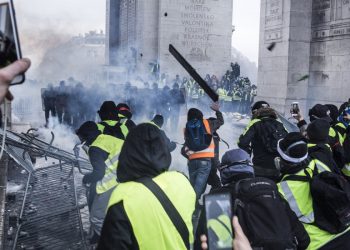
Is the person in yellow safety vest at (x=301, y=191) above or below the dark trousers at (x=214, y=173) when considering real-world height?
above

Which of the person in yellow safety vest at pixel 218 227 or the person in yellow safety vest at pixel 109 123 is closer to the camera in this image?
the person in yellow safety vest at pixel 218 227

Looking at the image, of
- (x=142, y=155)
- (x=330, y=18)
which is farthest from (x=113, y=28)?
(x=142, y=155)

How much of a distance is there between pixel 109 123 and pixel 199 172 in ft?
6.11

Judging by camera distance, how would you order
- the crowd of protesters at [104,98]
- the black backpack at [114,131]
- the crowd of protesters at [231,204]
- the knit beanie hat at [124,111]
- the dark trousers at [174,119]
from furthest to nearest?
the dark trousers at [174,119], the crowd of protesters at [104,98], the knit beanie hat at [124,111], the black backpack at [114,131], the crowd of protesters at [231,204]

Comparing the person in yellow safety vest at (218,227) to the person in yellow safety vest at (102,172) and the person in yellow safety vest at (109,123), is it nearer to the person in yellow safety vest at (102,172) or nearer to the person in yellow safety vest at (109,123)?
the person in yellow safety vest at (102,172)

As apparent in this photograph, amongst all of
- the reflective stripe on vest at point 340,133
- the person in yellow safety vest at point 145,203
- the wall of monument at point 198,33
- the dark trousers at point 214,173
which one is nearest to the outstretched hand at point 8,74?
the person in yellow safety vest at point 145,203

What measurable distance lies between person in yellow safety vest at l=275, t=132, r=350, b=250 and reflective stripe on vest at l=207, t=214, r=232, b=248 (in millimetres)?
1497

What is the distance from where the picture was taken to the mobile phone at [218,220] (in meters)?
1.77

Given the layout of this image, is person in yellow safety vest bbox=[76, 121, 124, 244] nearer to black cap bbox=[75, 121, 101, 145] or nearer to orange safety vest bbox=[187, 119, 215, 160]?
black cap bbox=[75, 121, 101, 145]

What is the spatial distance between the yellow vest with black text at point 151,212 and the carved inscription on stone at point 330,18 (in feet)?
32.9

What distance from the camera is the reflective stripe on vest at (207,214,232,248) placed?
177 cm

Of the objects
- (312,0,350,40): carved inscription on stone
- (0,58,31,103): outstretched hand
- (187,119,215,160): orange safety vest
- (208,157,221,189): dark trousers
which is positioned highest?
(312,0,350,40): carved inscription on stone

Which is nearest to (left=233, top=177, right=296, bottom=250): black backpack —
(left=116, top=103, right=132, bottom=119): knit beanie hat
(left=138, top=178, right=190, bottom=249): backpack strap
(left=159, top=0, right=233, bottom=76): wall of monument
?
(left=138, top=178, right=190, bottom=249): backpack strap

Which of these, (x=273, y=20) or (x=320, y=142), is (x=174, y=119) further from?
(x=320, y=142)
